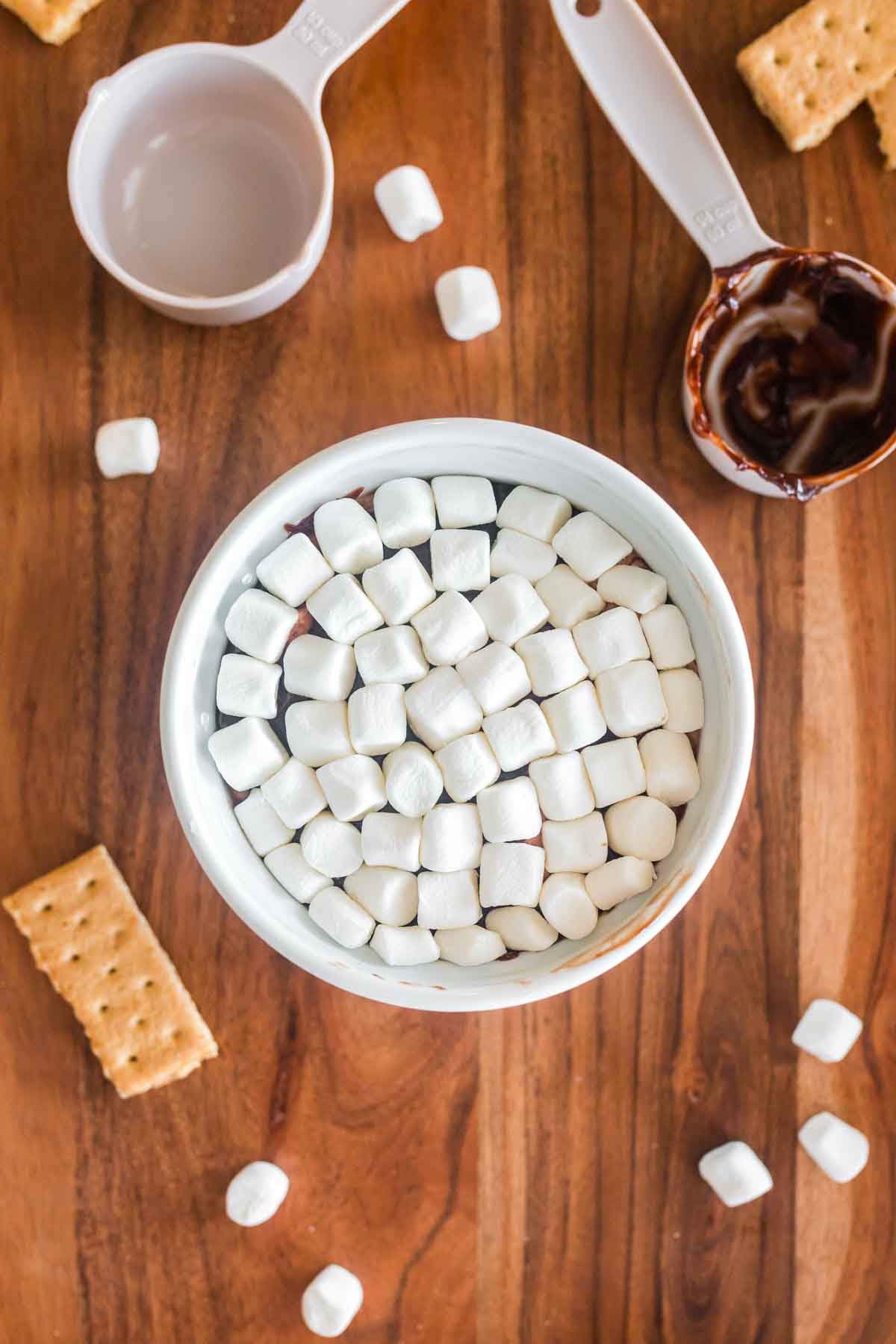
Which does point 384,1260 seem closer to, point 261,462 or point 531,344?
point 261,462

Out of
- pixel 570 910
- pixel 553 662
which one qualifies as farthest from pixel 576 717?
pixel 570 910

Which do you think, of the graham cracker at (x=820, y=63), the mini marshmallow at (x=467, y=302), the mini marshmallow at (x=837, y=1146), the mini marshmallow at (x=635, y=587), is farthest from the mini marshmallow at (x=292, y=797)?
the graham cracker at (x=820, y=63)

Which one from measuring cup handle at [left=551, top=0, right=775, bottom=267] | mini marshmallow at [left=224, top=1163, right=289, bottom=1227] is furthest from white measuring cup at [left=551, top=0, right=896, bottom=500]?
mini marshmallow at [left=224, top=1163, right=289, bottom=1227]

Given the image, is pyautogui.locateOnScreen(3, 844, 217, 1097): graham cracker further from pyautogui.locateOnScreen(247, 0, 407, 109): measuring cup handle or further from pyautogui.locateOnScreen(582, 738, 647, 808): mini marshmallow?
pyautogui.locateOnScreen(247, 0, 407, 109): measuring cup handle

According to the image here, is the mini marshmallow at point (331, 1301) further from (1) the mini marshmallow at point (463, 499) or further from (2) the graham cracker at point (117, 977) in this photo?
(1) the mini marshmallow at point (463, 499)

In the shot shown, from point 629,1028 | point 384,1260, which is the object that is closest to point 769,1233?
point 629,1028

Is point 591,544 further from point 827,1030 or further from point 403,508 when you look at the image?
point 827,1030
